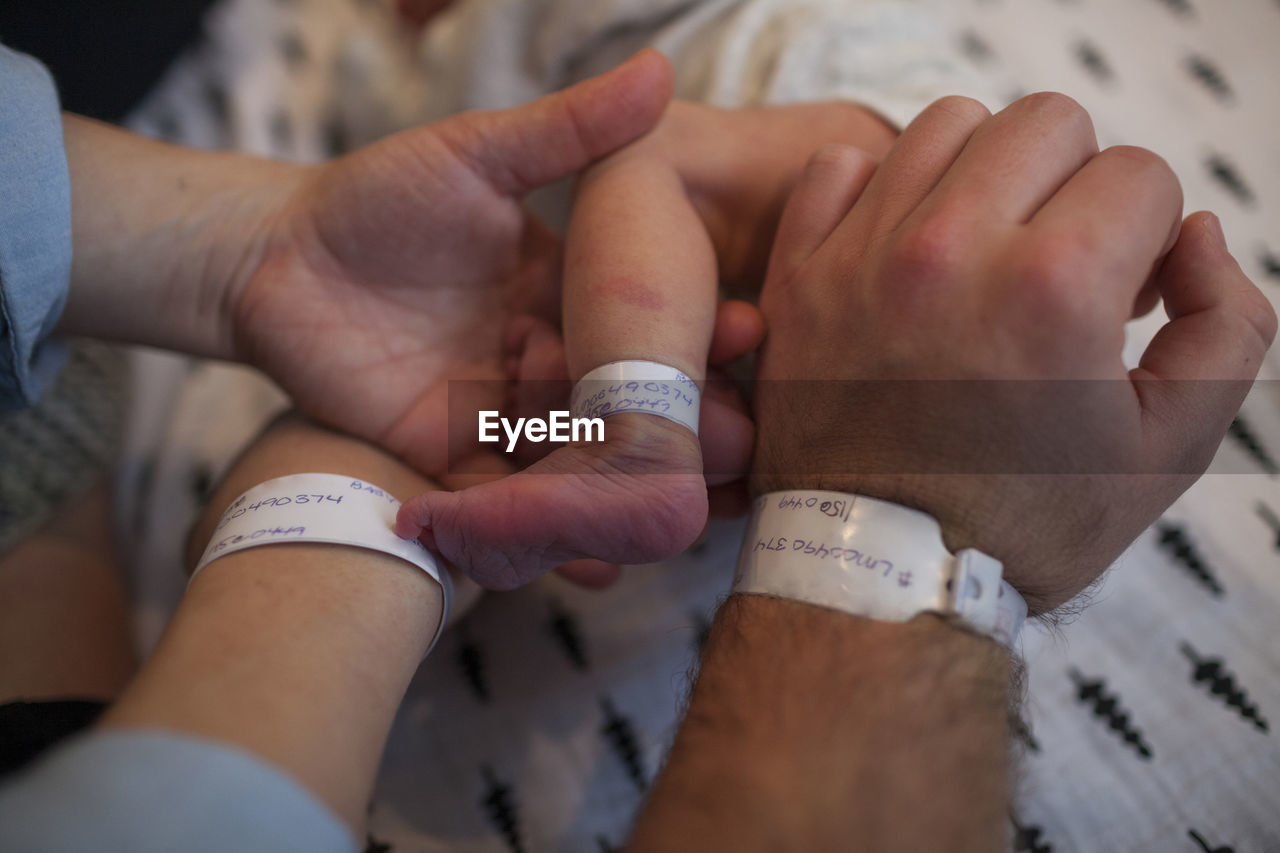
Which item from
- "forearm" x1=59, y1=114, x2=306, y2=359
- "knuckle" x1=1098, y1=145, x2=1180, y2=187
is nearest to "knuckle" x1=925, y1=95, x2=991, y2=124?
"knuckle" x1=1098, y1=145, x2=1180, y2=187

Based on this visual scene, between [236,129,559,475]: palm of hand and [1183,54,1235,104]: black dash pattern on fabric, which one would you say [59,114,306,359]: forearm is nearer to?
[236,129,559,475]: palm of hand

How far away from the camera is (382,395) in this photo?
2.91 ft

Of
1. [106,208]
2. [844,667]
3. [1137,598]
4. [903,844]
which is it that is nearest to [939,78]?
[1137,598]

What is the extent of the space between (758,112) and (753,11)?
10.1 inches

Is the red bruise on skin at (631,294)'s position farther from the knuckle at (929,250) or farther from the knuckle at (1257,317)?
the knuckle at (1257,317)

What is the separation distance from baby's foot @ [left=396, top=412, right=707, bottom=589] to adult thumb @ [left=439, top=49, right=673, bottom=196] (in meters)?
0.34

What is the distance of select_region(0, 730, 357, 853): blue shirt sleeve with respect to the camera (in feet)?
1.49

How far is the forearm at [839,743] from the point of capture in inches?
20.5

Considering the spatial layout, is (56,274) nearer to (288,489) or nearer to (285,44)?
(288,489)

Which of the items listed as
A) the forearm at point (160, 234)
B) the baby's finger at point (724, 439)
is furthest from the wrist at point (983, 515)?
the forearm at point (160, 234)

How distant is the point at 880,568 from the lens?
0.61 metres

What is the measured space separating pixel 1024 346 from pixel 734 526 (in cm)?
46

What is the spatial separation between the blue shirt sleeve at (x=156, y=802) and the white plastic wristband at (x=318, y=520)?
0.21 meters

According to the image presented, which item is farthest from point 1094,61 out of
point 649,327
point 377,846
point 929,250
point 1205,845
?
point 377,846
